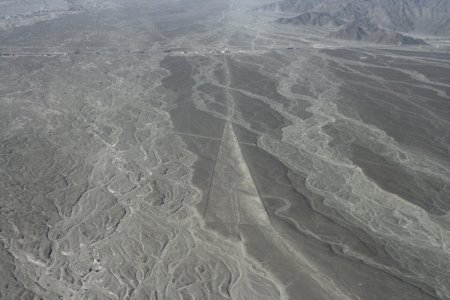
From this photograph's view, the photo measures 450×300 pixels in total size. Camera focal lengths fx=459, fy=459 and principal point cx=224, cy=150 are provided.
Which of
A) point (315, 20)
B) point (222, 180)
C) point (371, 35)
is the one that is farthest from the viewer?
point (315, 20)

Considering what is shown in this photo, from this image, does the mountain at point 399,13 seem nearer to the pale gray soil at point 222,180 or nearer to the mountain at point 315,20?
the mountain at point 315,20

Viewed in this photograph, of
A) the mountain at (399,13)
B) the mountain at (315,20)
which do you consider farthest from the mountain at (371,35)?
the mountain at (399,13)

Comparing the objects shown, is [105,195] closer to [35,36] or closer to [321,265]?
[321,265]

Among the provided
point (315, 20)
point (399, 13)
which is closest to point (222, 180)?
point (315, 20)

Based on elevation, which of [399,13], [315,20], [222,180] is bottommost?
[315,20]

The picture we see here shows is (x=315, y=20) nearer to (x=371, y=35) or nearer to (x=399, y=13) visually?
(x=399, y=13)

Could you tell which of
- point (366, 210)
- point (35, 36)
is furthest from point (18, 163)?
point (35, 36)
